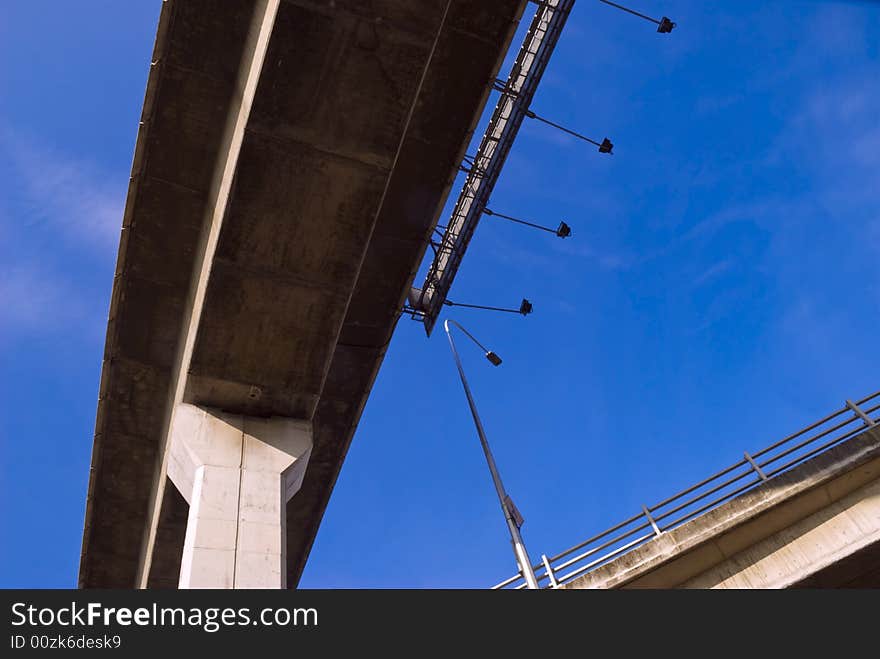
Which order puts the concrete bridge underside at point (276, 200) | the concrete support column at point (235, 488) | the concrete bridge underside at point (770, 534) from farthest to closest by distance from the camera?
the concrete bridge underside at point (770, 534), the concrete support column at point (235, 488), the concrete bridge underside at point (276, 200)

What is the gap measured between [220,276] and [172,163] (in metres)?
1.68

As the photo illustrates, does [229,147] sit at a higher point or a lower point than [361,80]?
higher

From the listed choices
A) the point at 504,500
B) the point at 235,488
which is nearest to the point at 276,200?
the point at 235,488

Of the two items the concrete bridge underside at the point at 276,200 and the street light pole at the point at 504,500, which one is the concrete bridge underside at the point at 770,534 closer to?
the street light pole at the point at 504,500

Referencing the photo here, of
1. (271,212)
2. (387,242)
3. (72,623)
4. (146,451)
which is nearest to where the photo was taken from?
(72,623)

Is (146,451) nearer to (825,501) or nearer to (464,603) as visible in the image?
(464,603)

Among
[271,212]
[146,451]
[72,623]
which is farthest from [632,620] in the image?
[146,451]

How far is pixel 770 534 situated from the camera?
14.1 metres

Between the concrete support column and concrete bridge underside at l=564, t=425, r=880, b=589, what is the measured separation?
6.07 meters

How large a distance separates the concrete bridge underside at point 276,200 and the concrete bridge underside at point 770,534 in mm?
6085

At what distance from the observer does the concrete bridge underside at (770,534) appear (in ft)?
45.2

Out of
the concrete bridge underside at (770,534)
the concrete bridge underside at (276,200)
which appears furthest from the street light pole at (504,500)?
the concrete bridge underside at (276,200)

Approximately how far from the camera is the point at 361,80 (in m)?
9.34

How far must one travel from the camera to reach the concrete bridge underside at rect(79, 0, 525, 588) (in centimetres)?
927
